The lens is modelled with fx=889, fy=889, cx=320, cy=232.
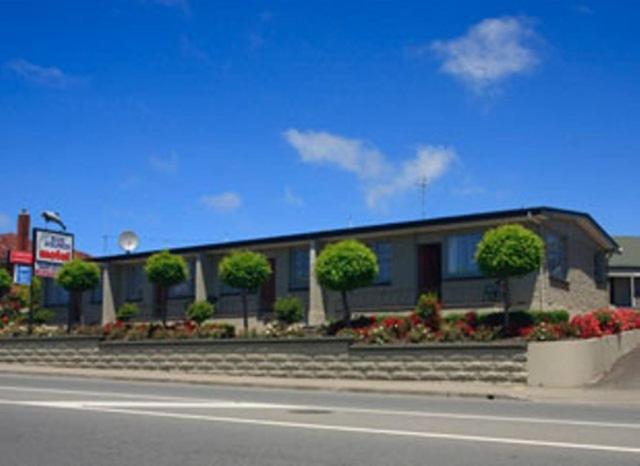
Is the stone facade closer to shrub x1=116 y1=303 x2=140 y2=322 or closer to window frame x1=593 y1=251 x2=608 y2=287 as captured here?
shrub x1=116 y1=303 x2=140 y2=322

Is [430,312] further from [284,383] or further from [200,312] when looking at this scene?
[200,312]

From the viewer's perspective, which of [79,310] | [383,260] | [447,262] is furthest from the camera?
[79,310]

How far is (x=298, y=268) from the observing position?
33281 millimetres

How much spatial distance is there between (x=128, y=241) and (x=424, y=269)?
15.2 meters

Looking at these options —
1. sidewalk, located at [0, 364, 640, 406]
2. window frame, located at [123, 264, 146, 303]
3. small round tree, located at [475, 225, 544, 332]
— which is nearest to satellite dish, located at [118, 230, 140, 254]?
window frame, located at [123, 264, 146, 303]

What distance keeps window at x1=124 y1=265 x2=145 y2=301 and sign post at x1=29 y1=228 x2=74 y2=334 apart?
8.71 ft

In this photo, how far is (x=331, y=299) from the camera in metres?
31.1

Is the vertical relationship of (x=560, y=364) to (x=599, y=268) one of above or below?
below

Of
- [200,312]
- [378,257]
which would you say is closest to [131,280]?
[200,312]

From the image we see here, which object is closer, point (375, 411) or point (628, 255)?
point (375, 411)

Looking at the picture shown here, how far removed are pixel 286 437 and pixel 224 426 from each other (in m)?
1.51

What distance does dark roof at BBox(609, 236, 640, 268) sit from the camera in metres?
44.7

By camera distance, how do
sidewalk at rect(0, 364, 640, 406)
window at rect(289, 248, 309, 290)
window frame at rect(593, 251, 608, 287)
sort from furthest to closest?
window at rect(289, 248, 309, 290) < window frame at rect(593, 251, 608, 287) < sidewalk at rect(0, 364, 640, 406)

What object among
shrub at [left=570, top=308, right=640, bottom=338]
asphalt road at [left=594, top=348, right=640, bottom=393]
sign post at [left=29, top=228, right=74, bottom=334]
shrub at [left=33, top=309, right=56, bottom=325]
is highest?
sign post at [left=29, top=228, right=74, bottom=334]
